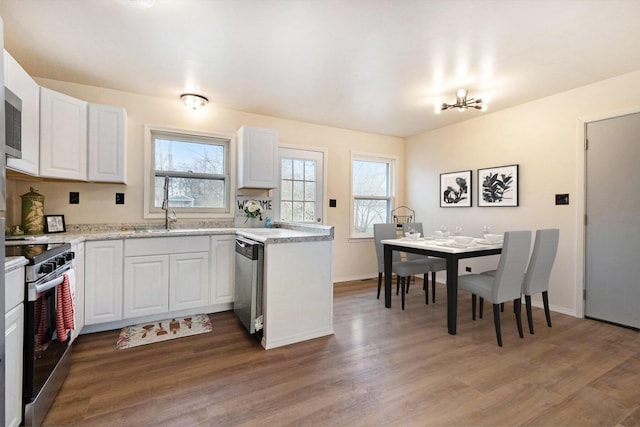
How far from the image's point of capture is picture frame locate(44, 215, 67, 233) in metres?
2.83

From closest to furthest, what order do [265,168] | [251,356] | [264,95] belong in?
[251,356], [264,95], [265,168]

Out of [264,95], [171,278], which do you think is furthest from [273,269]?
[264,95]

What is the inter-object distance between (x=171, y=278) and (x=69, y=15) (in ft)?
7.23

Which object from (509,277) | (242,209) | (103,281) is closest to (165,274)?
(103,281)

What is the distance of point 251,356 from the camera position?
2.29m

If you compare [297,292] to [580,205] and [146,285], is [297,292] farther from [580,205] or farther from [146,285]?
[580,205]

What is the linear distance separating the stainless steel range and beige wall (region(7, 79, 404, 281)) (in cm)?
145

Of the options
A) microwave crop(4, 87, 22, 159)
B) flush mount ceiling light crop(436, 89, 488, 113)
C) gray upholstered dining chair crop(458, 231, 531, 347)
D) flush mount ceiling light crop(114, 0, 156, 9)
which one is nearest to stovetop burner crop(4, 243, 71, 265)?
microwave crop(4, 87, 22, 159)

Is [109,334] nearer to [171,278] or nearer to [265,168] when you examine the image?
[171,278]

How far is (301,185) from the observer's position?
14.4ft

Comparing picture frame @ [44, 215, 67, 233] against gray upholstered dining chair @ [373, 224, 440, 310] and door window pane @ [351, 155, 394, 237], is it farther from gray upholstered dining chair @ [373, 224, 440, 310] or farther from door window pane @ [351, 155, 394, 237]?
door window pane @ [351, 155, 394, 237]

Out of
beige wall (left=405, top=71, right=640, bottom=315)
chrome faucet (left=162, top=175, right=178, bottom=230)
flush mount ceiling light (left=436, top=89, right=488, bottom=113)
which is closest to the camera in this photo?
beige wall (left=405, top=71, right=640, bottom=315)

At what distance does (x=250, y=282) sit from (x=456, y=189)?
332 centimetres

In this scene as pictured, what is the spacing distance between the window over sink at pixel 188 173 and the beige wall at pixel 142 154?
0.11 meters
